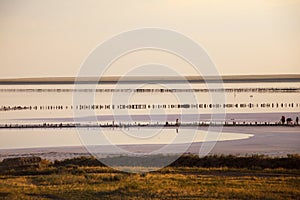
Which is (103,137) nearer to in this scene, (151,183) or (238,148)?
(151,183)

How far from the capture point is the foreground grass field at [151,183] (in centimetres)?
715

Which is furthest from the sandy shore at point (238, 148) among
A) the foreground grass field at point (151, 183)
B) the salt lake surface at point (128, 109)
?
the foreground grass field at point (151, 183)

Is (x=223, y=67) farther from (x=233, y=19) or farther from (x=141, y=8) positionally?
(x=141, y=8)

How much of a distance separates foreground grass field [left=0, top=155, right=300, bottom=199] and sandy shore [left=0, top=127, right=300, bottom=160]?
0.13 metres

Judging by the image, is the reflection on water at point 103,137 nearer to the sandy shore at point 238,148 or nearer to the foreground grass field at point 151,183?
the sandy shore at point 238,148

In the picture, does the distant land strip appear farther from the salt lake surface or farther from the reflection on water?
the reflection on water

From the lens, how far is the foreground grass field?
715 centimetres

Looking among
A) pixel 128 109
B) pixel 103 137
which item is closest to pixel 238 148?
pixel 128 109

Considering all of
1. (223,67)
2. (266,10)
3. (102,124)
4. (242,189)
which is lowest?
(242,189)

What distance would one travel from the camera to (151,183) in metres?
7.16

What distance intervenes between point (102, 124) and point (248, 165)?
1.30 m

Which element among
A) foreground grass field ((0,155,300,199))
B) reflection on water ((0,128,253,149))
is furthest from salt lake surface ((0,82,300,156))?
foreground grass field ((0,155,300,199))

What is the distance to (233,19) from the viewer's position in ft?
23.8

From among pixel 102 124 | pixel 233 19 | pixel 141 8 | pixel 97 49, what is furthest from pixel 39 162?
pixel 233 19
